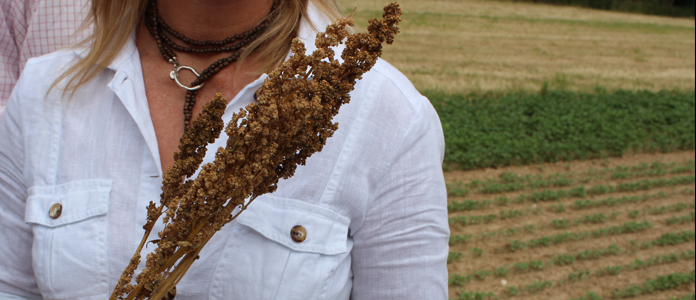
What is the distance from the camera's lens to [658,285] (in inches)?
198

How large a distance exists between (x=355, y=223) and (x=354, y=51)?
1.75 feet

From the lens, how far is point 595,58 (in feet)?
51.1

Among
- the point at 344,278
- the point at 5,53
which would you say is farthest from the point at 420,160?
the point at 5,53

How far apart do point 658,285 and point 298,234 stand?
480 cm

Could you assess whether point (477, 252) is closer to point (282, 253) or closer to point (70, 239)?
point (282, 253)

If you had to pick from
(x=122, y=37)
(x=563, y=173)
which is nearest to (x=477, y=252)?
(x=563, y=173)

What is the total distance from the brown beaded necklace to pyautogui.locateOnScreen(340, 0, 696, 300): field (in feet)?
1.04

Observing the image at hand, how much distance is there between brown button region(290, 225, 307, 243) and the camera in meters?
1.34

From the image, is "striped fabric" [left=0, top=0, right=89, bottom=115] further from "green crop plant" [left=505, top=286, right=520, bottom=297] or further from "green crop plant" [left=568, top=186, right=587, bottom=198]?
"green crop plant" [left=568, top=186, right=587, bottom=198]

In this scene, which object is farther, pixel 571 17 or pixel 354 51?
pixel 571 17

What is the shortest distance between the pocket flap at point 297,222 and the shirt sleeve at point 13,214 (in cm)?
59

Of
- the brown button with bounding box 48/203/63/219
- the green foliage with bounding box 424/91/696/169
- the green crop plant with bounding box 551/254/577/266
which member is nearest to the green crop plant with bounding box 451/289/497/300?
the green crop plant with bounding box 551/254/577/266

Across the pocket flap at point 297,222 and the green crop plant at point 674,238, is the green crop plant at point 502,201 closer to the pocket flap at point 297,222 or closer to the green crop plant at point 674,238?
the green crop plant at point 674,238

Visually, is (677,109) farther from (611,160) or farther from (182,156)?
(182,156)
